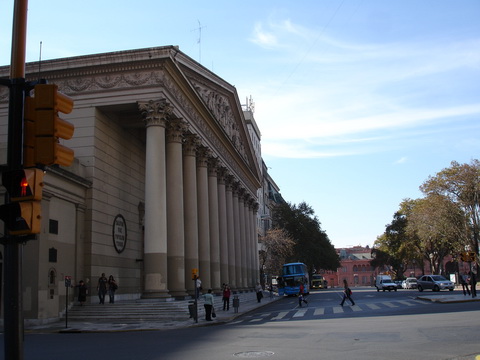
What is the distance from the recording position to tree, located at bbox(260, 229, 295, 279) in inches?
2849

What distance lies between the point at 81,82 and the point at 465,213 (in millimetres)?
43681

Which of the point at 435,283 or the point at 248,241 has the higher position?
the point at 248,241

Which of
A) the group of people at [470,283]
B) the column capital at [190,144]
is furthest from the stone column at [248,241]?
the group of people at [470,283]

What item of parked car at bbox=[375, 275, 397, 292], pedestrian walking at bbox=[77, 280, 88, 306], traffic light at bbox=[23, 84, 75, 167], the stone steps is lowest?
parked car at bbox=[375, 275, 397, 292]

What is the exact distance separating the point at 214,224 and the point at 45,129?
3408 cm

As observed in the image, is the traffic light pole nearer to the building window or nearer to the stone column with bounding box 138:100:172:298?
the building window

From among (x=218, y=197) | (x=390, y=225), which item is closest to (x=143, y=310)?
(x=218, y=197)

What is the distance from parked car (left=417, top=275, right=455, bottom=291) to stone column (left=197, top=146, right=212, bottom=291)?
27760 mm

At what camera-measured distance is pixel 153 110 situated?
29.1m

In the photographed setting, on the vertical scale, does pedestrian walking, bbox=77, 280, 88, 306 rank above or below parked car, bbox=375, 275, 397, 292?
above

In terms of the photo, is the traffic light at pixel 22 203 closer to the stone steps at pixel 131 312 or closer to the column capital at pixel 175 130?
the stone steps at pixel 131 312

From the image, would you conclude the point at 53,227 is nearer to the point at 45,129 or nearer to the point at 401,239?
the point at 45,129

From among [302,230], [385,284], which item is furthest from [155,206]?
[302,230]

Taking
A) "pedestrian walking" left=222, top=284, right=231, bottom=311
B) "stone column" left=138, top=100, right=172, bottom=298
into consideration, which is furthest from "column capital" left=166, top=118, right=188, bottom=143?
"pedestrian walking" left=222, top=284, right=231, bottom=311
